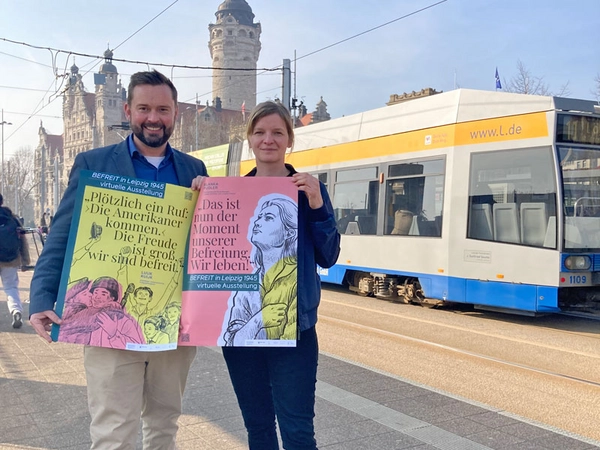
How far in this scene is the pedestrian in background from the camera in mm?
7727

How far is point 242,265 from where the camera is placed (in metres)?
2.67

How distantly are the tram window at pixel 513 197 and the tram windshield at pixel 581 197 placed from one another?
0.21 meters

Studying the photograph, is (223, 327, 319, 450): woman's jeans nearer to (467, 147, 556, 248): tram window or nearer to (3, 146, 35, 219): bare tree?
(467, 147, 556, 248): tram window

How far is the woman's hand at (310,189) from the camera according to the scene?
2578mm

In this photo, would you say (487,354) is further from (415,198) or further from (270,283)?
(270,283)

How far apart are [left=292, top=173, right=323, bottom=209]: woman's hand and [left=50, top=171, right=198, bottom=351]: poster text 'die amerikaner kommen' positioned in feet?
1.66

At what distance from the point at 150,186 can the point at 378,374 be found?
145 inches

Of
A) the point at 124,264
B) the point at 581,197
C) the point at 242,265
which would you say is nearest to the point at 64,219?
the point at 124,264

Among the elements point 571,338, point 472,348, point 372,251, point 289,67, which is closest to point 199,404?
point 472,348

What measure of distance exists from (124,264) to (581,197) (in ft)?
25.0

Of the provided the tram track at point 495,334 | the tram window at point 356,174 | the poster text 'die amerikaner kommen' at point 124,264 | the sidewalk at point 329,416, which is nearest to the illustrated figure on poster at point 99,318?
the poster text 'die amerikaner kommen' at point 124,264

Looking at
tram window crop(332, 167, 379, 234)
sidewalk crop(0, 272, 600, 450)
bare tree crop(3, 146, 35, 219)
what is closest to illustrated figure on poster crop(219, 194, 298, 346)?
sidewalk crop(0, 272, 600, 450)

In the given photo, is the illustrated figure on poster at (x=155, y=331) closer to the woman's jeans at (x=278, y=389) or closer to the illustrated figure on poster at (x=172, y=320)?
the illustrated figure on poster at (x=172, y=320)

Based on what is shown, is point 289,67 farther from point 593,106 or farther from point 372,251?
point 593,106
